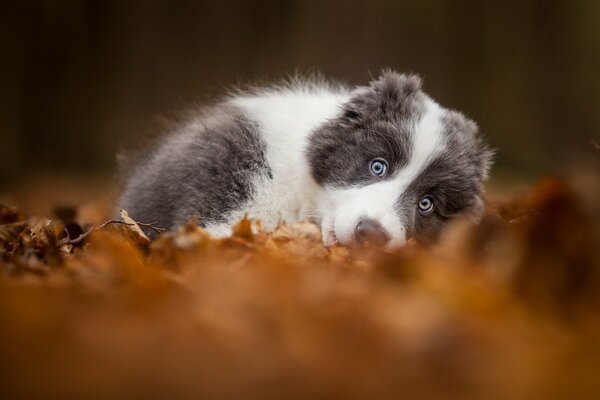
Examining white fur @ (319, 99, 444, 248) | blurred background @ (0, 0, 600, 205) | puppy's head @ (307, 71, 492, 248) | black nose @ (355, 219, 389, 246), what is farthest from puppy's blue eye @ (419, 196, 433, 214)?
blurred background @ (0, 0, 600, 205)

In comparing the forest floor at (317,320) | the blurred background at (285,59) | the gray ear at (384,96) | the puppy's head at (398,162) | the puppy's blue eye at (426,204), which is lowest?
the forest floor at (317,320)

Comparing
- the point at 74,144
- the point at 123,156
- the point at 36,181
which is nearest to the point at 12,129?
the point at 36,181

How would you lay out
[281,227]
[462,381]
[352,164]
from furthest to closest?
[352,164], [281,227], [462,381]

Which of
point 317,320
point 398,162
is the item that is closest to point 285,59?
point 398,162

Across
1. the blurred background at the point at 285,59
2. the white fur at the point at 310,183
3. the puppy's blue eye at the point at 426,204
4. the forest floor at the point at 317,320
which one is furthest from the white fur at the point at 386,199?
the blurred background at the point at 285,59

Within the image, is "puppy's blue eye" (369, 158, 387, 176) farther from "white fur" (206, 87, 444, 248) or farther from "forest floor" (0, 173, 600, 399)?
"forest floor" (0, 173, 600, 399)

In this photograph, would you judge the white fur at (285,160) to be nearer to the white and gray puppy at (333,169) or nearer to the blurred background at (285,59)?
the white and gray puppy at (333,169)

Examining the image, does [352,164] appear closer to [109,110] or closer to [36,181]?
[36,181]

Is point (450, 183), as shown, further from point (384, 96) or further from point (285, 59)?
point (285, 59)
